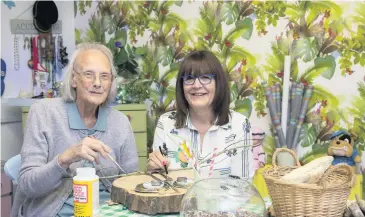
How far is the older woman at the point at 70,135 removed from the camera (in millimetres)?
1450

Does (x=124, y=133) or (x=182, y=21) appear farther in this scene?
(x=182, y=21)

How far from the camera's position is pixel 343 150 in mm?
2473

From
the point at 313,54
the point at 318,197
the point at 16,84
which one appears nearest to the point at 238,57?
the point at 313,54

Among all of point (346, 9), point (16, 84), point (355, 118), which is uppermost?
point (346, 9)

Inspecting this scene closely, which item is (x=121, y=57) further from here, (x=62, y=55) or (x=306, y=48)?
(x=306, y=48)

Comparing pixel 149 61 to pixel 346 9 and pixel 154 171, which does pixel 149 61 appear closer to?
pixel 346 9

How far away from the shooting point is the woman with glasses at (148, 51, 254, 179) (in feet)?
5.99

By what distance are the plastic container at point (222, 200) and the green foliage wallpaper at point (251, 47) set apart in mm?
1805

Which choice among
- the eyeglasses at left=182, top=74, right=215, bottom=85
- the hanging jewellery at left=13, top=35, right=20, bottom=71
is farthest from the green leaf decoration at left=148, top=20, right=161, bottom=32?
the eyeglasses at left=182, top=74, right=215, bottom=85

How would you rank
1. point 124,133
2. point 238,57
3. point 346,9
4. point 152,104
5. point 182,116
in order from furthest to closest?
1. point 152,104
2. point 238,57
3. point 346,9
4. point 182,116
5. point 124,133

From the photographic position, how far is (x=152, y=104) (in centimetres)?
325

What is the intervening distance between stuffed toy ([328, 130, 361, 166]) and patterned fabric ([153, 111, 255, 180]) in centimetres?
85

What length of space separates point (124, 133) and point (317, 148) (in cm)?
155

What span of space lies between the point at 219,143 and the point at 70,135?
2.15 feet
